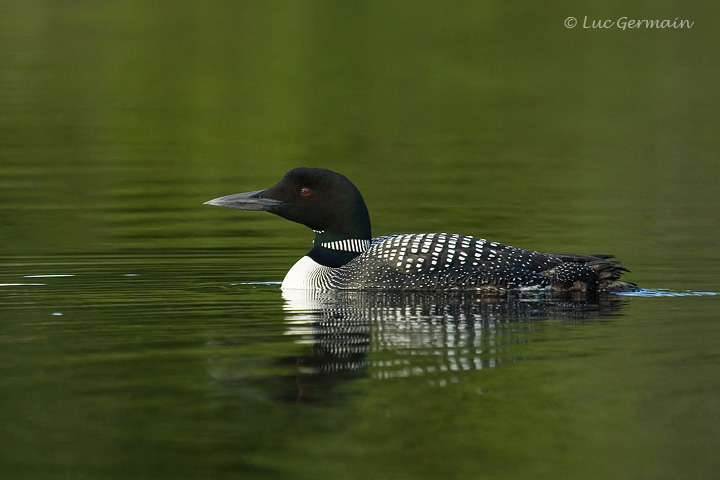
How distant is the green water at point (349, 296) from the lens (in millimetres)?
4609

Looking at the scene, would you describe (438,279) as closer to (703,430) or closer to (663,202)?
(703,430)

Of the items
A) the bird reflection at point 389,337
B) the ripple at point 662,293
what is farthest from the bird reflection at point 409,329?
the ripple at point 662,293

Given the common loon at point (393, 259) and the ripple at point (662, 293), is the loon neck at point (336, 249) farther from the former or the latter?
the ripple at point (662, 293)

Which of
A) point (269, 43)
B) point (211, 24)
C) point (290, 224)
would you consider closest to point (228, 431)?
point (290, 224)

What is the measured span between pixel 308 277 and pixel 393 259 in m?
0.52

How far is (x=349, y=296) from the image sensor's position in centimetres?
777

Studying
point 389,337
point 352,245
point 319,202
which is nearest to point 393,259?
point 352,245

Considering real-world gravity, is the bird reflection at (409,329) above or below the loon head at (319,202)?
below

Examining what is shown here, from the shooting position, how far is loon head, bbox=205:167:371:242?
27.1ft

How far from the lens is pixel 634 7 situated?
33.2 metres

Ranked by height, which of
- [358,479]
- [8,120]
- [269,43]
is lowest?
[358,479]

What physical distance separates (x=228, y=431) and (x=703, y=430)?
5.44 feet

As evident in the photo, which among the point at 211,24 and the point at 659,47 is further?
the point at 211,24
